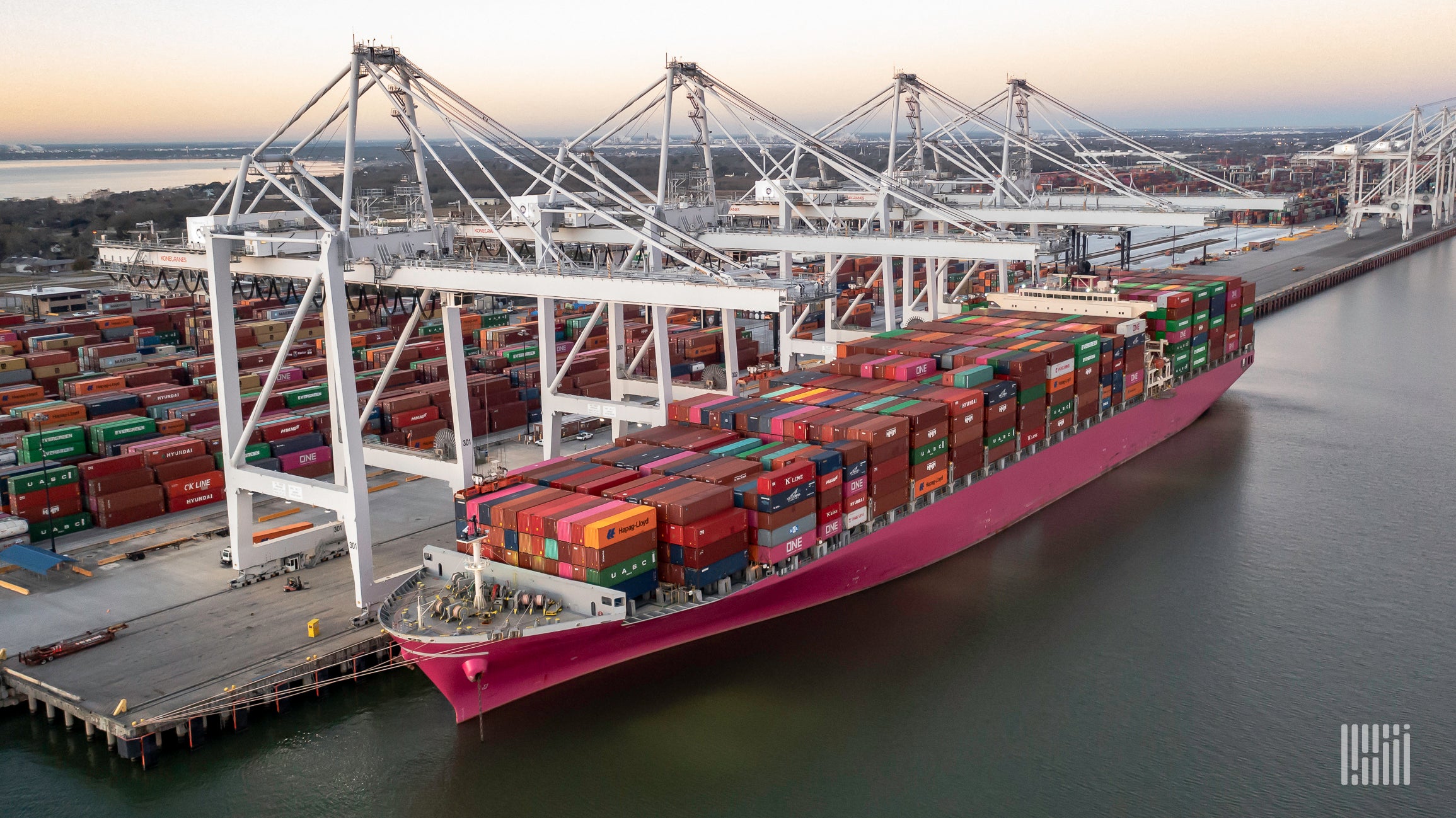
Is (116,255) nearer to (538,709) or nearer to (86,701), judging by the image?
(86,701)

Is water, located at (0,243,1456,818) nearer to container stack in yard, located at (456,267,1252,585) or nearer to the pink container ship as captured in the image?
the pink container ship

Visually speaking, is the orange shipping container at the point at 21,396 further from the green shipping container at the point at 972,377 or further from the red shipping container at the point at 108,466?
the green shipping container at the point at 972,377

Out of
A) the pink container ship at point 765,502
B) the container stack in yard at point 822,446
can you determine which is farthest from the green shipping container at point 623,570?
the container stack in yard at point 822,446

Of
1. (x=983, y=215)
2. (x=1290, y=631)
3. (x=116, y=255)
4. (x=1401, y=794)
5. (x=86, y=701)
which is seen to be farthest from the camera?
(x=983, y=215)

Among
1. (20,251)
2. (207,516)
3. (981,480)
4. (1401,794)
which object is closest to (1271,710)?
(1401,794)

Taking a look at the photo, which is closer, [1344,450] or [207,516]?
[207,516]

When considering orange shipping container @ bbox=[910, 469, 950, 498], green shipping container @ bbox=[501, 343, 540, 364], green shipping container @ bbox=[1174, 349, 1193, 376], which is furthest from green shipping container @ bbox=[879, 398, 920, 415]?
green shipping container @ bbox=[501, 343, 540, 364]
